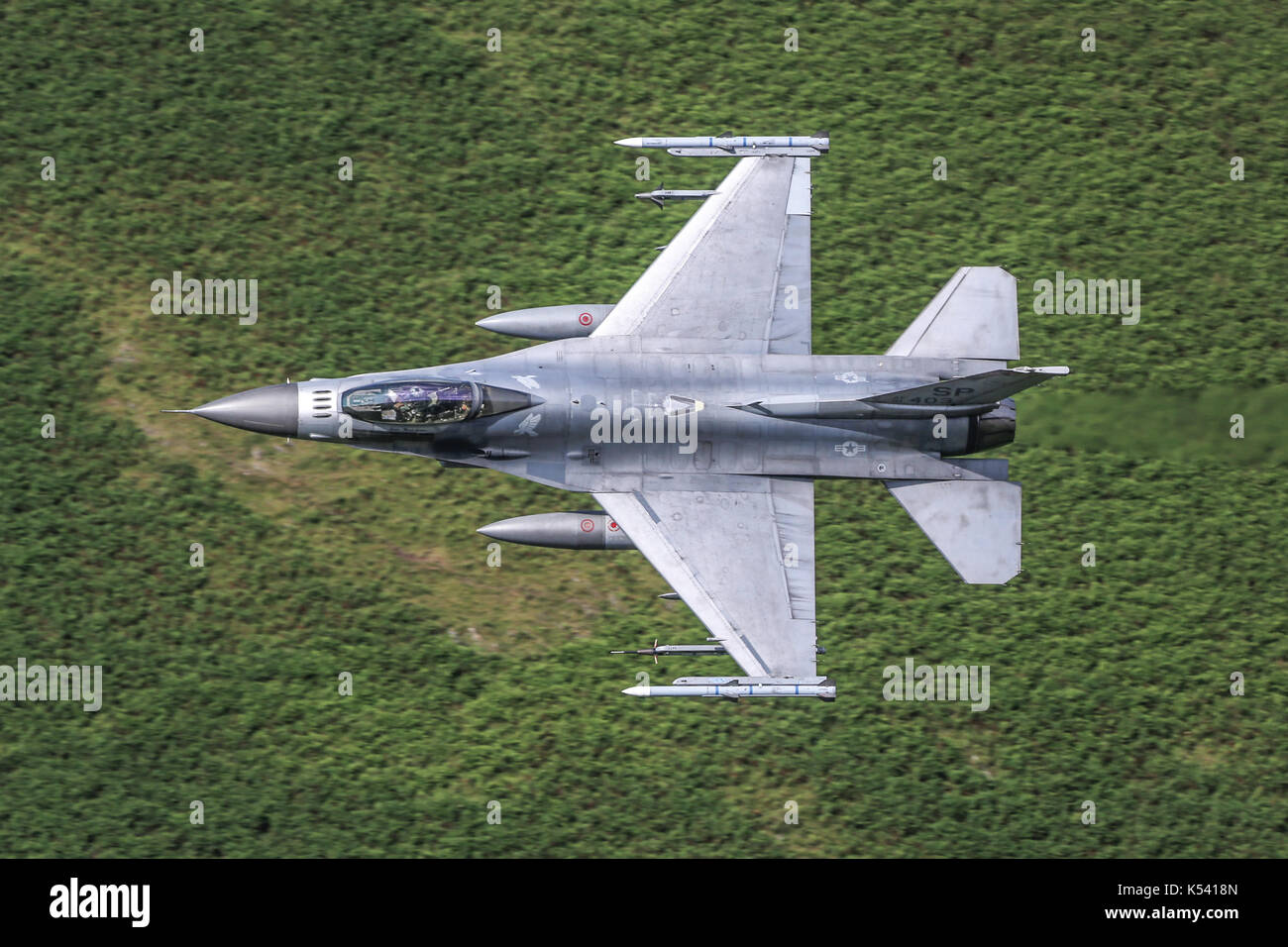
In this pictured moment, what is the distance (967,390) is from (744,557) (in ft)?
14.4


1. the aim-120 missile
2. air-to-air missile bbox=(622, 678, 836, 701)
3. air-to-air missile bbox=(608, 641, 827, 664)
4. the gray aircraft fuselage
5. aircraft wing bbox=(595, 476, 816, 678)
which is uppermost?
the aim-120 missile

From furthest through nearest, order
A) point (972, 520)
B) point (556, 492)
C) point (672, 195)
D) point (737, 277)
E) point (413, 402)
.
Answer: point (556, 492), point (672, 195), point (737, 277), point (972, 520), point (413, 402)

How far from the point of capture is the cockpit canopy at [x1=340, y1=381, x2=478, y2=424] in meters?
28.5

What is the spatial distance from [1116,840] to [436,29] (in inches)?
727

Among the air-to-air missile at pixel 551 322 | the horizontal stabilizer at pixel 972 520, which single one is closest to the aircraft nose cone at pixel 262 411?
the air-to-air missile at pixel 551 322

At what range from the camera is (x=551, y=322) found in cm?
2989

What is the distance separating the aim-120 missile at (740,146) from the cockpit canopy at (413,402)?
525 cm

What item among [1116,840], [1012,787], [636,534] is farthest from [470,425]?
[1116,840]

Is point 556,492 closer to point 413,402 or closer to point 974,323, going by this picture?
point 413,402

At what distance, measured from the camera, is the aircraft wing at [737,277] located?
96.7 feet

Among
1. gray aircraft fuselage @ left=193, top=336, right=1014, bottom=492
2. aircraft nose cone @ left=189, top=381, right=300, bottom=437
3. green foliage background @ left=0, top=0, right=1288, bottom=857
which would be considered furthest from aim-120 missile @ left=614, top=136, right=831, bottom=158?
aircraft nose cone @ left=189, top=381, right=300, bottom=437

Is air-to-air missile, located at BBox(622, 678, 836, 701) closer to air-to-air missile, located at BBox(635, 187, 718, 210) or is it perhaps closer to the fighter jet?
Answer: the fighter jet

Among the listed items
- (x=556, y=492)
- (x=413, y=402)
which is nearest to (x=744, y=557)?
(x=556, y=492)

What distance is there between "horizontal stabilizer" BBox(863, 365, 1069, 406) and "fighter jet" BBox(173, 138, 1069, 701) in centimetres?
3
